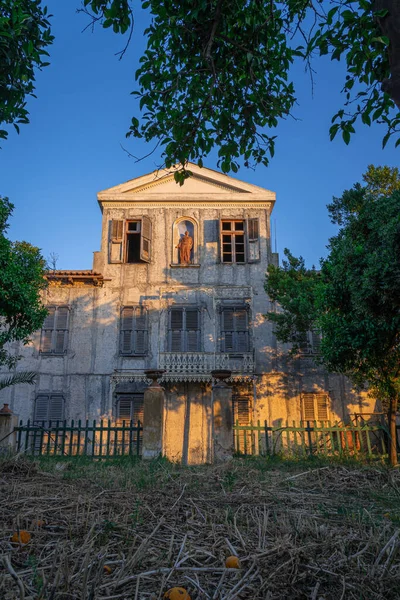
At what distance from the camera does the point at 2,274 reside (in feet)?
37.9

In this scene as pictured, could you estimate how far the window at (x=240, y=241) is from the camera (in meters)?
19.9

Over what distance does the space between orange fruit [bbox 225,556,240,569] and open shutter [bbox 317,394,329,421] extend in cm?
1621

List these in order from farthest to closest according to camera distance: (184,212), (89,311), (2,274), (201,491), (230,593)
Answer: (184,212), (89,311), (2,274), (201,491), (230,593)

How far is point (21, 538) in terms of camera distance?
2920 mm

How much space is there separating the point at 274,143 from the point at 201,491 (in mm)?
4351

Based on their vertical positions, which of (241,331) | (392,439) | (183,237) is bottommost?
(392,439)

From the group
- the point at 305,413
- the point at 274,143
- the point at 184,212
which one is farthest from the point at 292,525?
the point at 184,212

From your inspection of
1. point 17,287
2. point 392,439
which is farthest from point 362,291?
point 17,287

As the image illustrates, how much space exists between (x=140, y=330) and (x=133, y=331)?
0.29 meters

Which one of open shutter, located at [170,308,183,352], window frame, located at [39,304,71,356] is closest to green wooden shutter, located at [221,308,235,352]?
open shutter, located at [170,308,183,352]

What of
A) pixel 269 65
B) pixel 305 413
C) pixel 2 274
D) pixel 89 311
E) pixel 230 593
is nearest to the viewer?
pixel 230 593

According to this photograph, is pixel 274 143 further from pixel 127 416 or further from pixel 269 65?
pixel 127 416

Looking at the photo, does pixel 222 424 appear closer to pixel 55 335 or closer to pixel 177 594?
pixel 177 594

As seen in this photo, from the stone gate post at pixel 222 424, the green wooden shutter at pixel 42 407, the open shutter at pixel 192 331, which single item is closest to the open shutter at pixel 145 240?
the open shutter at pixel 192 331
